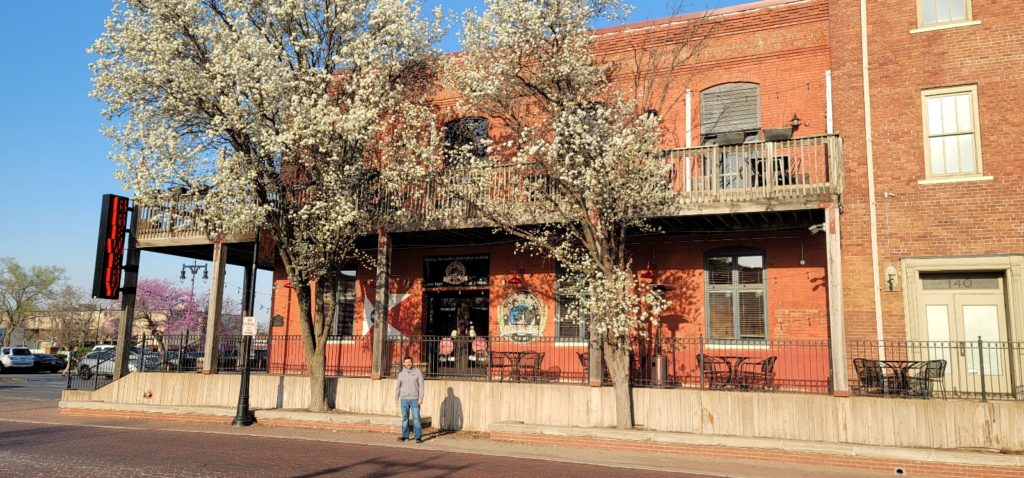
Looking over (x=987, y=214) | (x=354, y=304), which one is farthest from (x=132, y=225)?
(x=987, y=214)

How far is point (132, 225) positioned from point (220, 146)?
5.59 meters

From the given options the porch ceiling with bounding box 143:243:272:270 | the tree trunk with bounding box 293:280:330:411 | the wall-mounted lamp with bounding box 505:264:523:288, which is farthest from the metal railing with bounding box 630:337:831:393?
the porch ceiling with bounding box 143:243:272:270

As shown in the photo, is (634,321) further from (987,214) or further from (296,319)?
(296,319)

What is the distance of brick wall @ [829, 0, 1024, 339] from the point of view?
13.6 meters

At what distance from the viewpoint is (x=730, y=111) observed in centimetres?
1631

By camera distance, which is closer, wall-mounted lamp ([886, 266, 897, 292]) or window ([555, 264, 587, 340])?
wall-mounted lamp ([886, 266, 897, 292])

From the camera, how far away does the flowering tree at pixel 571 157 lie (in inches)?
503

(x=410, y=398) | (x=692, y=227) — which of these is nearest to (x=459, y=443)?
(x=410, y=398)

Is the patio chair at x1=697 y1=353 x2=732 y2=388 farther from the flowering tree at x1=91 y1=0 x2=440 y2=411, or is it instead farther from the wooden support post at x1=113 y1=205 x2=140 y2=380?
the wooden support post at x1=113 y1=205 x2=140 y2=380

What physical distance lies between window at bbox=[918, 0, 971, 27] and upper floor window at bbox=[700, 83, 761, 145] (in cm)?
340

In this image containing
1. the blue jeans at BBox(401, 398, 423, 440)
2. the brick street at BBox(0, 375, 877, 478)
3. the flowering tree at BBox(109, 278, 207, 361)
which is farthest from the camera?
the flowering tree at BBox(109, 278, 207, 361)

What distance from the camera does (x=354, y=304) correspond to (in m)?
19.4

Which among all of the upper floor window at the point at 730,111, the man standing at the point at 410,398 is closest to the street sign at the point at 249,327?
the man standing at the point at 410,398

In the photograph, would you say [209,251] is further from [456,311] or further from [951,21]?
[951,21]
